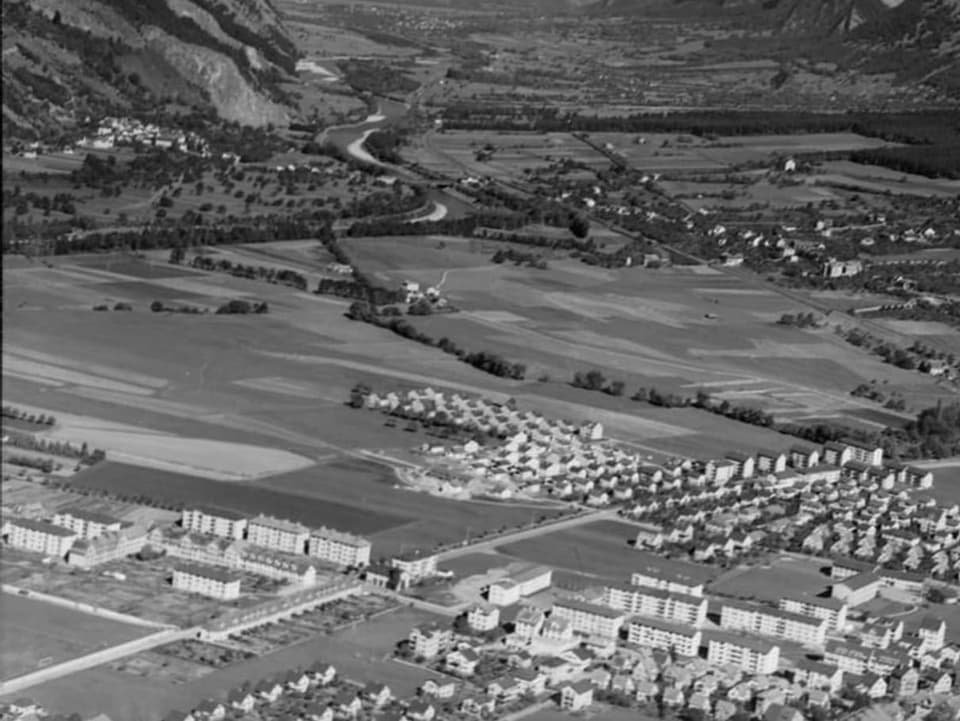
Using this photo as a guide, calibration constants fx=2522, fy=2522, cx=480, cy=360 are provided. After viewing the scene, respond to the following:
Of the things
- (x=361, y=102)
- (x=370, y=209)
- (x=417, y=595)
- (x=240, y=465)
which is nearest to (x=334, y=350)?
(x=240, y=465)

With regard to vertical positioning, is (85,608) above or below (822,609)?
below

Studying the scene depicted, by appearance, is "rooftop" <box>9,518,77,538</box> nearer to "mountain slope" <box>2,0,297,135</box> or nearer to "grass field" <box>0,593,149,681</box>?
"grass field" <box>0,593,149,681</box>

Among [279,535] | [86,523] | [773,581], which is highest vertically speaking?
[773,581]

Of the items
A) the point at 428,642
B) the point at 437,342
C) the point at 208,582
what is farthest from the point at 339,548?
the point at 437,342

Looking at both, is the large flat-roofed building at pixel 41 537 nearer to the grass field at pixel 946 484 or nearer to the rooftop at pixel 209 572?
the rooftop at pixel 209 572

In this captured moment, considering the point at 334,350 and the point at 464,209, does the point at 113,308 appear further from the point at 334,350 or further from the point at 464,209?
the point at 464,209

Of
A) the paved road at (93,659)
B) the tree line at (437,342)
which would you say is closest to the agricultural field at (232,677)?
the paved road at (93,659)

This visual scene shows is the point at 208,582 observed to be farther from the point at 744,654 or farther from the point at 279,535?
the point at 744,654
